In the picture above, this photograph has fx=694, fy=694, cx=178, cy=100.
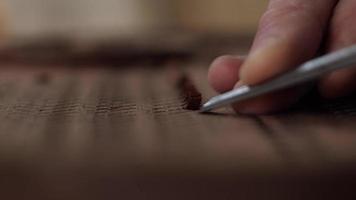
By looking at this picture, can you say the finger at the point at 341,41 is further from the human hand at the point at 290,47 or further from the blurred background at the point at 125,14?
the blurred background at the point at 125,14

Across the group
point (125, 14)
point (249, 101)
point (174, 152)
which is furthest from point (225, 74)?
point (125, 14)

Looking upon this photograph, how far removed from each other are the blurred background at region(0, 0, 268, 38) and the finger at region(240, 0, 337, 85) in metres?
1.50

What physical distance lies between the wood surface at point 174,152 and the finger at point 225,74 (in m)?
0.02

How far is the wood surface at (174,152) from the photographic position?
26 cm

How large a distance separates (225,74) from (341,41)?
0.25 ft

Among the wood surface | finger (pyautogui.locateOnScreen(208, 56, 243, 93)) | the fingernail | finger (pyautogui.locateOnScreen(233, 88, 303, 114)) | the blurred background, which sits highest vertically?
the blurred background

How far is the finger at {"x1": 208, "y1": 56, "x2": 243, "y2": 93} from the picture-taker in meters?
0.44

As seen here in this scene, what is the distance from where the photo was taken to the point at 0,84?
0.61m

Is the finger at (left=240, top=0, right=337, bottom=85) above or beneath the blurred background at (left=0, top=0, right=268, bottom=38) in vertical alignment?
beneath

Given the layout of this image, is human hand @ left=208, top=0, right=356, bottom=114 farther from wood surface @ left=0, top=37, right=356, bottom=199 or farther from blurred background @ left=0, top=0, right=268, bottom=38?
blurred background @ left=0, top=0, right=268, bottom=38

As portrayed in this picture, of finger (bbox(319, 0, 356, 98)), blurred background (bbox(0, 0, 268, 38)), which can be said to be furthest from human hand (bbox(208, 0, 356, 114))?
blurred background (bbox(0, 0, 268, 38))

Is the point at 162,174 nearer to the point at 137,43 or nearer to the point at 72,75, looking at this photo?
the point at 72,75

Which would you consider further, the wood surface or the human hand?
the human hand

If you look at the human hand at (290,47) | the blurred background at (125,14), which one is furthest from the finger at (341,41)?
the blurred background at (125,14)
